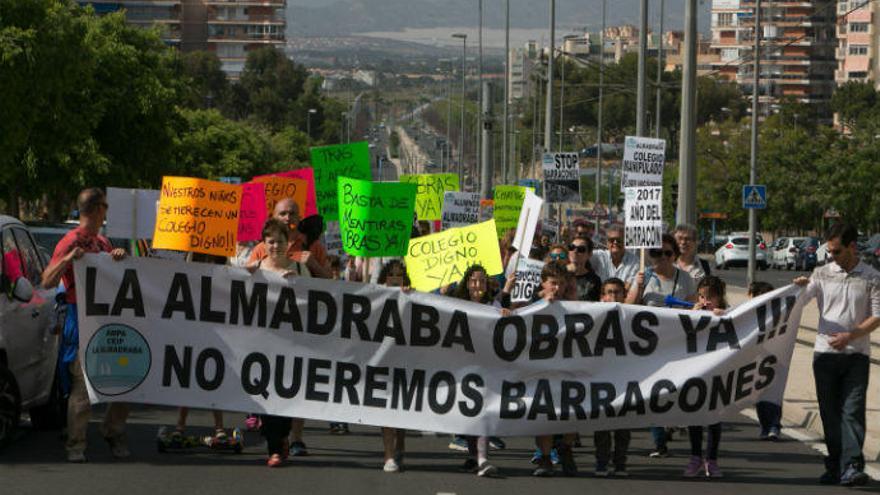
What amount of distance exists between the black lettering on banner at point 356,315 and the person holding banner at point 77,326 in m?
1.59

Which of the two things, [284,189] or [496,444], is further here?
[284,189]

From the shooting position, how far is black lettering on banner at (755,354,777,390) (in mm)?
13264

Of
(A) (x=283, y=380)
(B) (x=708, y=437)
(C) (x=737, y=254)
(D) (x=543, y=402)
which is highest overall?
(A) (x=283, y=380)

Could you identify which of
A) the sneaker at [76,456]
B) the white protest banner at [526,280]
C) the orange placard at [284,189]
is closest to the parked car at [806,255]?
the orange placard at [284,189]

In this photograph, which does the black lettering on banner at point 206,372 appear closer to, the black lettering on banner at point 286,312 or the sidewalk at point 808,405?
the black lettering on banner at point 286,312

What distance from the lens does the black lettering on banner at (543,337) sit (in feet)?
43.0

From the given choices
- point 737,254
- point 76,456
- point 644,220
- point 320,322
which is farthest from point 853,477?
point 737,254

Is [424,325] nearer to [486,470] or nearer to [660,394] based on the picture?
[486,470]

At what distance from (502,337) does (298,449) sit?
1.83 metres

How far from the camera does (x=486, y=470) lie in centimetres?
1272

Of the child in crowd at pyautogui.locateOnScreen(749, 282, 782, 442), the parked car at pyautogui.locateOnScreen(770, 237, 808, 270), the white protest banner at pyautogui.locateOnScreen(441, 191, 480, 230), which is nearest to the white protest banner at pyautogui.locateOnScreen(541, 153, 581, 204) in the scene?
the white protest banner at pyautogui.locateOnScreen(441, 191, 480, 230)

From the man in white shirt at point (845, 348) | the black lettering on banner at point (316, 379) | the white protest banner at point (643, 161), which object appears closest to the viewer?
the man in white shirt at point (845, 348)

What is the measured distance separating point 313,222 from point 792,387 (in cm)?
736

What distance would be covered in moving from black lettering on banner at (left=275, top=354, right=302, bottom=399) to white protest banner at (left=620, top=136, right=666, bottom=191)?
387 inches
